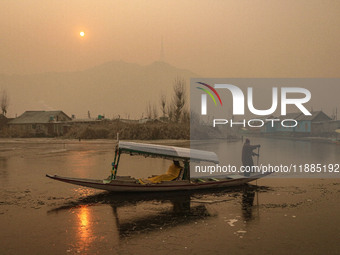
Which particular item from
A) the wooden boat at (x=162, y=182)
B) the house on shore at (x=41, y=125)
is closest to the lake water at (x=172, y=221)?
the wooden boat at (x=162, y=182)

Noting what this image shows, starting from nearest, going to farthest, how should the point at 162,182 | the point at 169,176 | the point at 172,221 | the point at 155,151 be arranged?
1. the point at 172,221
2. the point at 162,182
3. the point at 155,151
4. the point at 169,176

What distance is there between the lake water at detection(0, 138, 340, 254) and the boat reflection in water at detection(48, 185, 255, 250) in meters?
0.03

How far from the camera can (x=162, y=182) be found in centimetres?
1390

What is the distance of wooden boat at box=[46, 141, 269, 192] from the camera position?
13.5 m

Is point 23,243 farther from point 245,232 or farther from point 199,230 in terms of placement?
point 245,232

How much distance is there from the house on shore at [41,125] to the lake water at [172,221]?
174ft

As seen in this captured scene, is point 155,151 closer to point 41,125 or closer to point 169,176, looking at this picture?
point 169,176

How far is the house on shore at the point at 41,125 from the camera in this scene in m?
66.8

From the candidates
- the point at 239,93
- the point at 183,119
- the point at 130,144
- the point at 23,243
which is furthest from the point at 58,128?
the point at 23,243

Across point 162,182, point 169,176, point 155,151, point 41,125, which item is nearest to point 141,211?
point 162,182

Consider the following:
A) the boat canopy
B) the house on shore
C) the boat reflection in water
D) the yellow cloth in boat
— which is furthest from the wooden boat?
the house on shore

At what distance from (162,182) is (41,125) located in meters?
58.9

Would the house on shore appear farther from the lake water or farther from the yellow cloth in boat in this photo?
the yellow cloth in boat

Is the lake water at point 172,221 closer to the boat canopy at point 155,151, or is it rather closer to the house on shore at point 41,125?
the boat canopy at point 155,151
